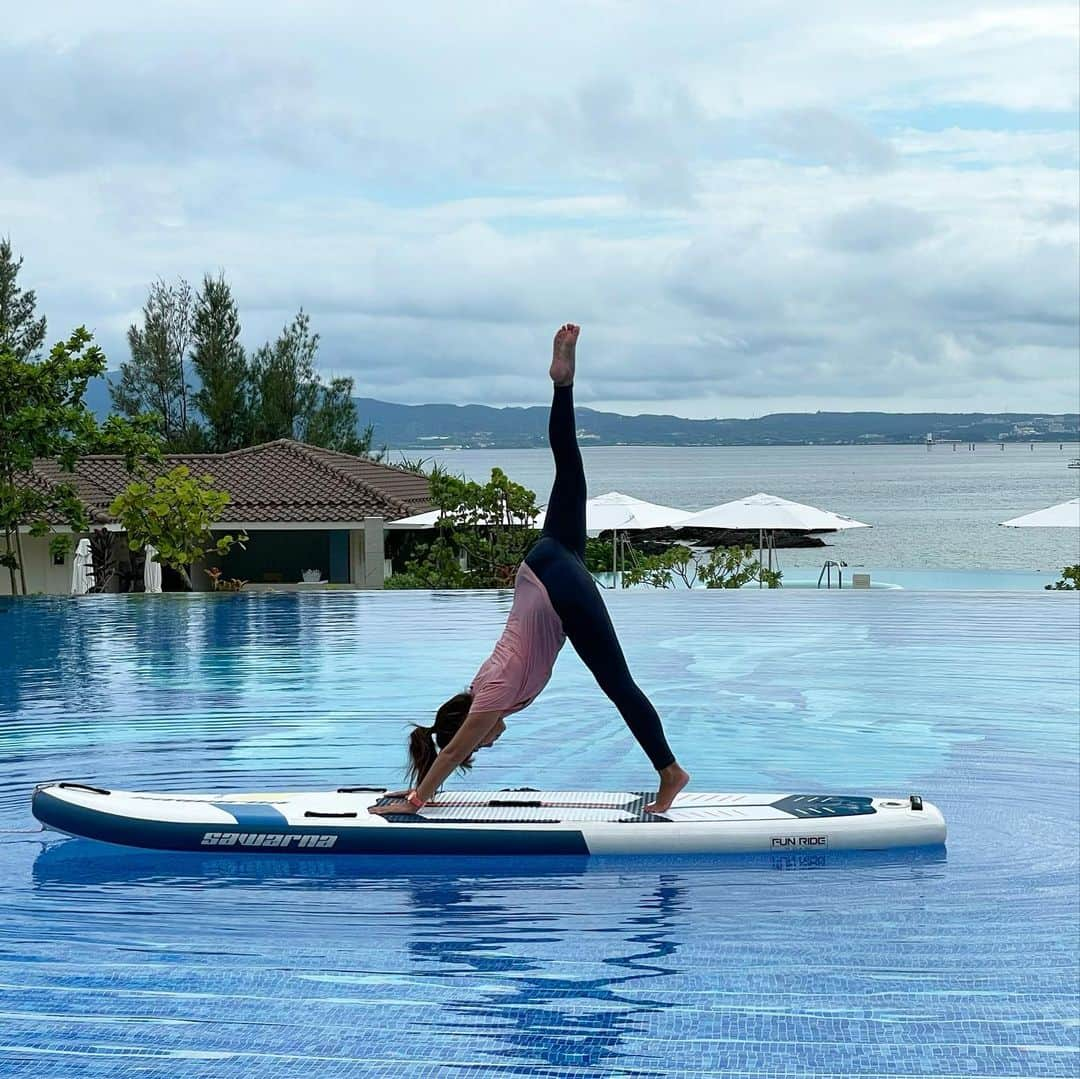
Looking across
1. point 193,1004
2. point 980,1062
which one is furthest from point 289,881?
point 980,1062

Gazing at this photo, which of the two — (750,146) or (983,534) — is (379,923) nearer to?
(750,146)

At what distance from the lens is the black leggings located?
6.53m

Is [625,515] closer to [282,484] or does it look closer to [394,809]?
→ [282,484]

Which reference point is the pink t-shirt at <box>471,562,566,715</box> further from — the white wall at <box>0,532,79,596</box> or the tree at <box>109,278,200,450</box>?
the tree at <box>109,278,200,450</box>

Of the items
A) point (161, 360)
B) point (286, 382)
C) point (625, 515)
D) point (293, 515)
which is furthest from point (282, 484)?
point (161, 360)

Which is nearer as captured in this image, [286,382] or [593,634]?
[593,634]

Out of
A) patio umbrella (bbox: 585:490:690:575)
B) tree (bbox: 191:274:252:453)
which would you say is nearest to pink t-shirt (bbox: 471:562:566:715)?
patio umbrella (bbox: 585:490:690:575)

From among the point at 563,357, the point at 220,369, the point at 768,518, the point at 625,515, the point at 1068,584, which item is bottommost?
the point at 1068,584

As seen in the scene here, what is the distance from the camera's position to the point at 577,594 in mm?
6547

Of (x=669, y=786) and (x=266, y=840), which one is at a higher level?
(x=669, y=786)

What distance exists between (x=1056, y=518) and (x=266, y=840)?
20.4 metres

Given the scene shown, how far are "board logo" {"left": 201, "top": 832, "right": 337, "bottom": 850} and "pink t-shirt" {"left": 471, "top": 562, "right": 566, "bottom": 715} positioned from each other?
84 centimetres

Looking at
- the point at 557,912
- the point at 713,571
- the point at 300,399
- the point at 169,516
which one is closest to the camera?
the point at 557,912

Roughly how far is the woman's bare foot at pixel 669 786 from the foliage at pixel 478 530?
17.2m
